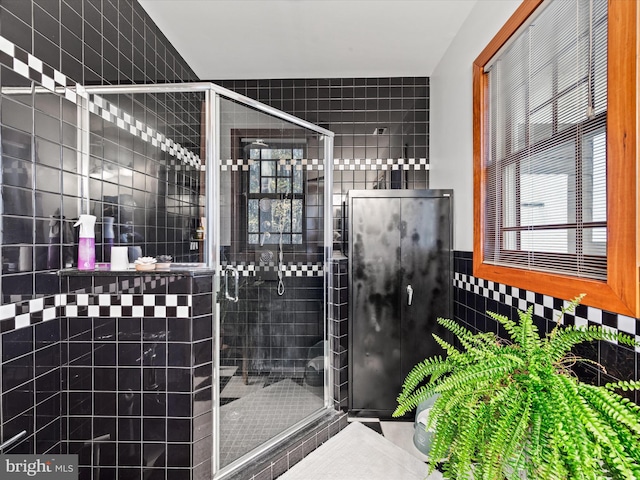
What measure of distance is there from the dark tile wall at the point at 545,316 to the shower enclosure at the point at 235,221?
3.22 feet

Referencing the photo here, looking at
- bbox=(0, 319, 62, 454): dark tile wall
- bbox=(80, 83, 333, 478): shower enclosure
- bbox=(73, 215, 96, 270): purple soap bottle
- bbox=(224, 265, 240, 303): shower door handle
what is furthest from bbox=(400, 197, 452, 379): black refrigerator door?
bbox=(0, 319, 62, 454): dark tile wall

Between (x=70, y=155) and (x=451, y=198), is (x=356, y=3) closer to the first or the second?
(x=451, y=198)

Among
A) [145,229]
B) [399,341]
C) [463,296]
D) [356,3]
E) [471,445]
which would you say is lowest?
[399,341]

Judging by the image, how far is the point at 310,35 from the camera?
238 cm

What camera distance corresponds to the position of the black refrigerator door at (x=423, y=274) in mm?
2352

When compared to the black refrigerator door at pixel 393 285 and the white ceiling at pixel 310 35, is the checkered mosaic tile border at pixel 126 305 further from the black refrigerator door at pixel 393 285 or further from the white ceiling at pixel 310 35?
the white ceiling at pixel 310 35

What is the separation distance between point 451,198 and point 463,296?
2.40 ft

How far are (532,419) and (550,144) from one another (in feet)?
3.85

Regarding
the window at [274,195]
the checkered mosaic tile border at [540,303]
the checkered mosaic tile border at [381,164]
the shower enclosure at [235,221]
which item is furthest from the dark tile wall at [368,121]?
the checkered mosaic tile border at [540,303]

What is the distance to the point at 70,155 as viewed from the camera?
4.93ft

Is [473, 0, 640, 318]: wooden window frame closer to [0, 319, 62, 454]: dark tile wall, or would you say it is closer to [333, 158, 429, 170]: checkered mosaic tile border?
[333, 158, 429, 170]: checkered mosaic tile border

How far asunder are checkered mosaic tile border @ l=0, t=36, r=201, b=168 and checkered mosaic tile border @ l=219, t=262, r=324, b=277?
0.66 meters

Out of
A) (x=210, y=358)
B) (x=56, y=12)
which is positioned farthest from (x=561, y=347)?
(x=56, y=12)

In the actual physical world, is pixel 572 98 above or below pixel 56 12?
below
